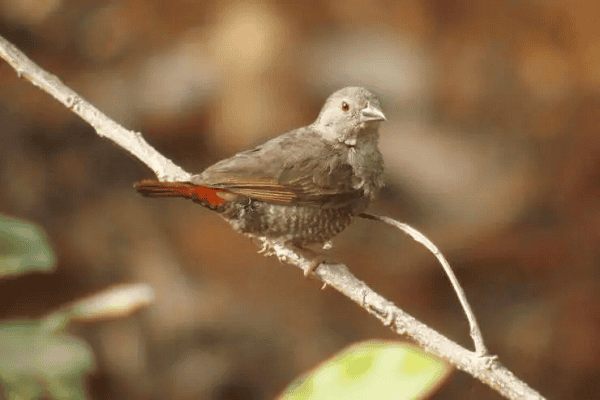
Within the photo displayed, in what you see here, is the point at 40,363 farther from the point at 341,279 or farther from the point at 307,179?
the point at 307,179

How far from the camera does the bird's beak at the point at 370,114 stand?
5.75 ft

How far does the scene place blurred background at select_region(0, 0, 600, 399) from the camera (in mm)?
3076

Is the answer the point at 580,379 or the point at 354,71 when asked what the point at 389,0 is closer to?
the point at 354,71

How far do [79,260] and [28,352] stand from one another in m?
2.31

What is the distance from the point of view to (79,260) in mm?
3123

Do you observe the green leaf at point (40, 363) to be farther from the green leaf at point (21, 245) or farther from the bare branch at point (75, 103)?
the bare branch at point (75, 103)

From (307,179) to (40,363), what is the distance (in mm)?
937

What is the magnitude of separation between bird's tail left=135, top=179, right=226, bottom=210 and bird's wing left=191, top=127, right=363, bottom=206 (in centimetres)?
4

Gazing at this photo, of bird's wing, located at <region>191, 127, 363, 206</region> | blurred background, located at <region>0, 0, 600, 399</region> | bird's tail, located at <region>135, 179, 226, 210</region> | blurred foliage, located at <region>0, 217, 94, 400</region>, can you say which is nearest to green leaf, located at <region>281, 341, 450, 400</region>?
blurred foliage, located at <region>0, 217, 94, 400</region>

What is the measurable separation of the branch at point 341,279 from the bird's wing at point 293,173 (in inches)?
4.6

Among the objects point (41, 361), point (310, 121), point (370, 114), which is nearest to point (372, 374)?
point (41, 361)

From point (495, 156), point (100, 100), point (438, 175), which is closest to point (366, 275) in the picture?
point (438, 175)

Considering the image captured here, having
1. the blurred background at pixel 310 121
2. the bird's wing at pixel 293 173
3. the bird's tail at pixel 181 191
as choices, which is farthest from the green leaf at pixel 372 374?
the blurred background at pixel 310 121

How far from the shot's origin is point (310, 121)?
313 centimetres
